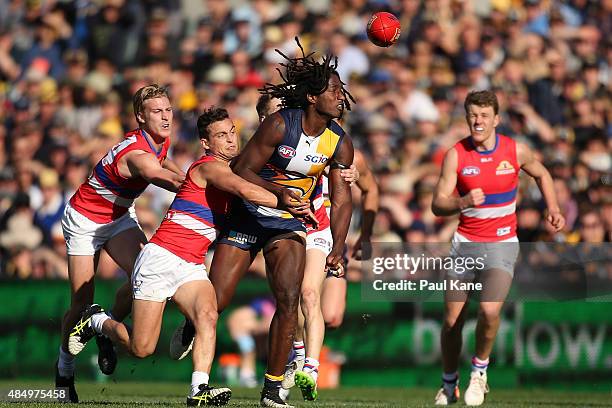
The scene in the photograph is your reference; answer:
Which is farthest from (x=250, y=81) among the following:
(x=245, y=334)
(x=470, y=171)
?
(x=470, y=171)

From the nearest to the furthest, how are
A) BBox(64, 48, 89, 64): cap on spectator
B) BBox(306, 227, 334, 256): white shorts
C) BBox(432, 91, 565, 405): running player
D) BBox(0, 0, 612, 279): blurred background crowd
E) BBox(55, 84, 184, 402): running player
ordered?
BBox(55, 84, 184, 402): running player < BBox(306, 227, 334, 256): white shorts < BBox(432, 91, 565, 405): running player < BBox(0, 0, 612, 279): blurred background crowd < BBox(64, 48, 89, 64): cap on spectator

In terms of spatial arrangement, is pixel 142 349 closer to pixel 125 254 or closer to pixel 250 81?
pixel 125 254

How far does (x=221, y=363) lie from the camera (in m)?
16.4

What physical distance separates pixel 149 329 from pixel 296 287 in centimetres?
124

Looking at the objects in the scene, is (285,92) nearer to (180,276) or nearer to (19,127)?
(180,276)

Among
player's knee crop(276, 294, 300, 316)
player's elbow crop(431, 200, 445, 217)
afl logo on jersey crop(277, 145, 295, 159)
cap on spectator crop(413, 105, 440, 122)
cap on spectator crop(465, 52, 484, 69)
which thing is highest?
cap on spectator crop(465, 52, 484, 69)

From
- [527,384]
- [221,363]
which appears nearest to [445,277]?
[527,384]

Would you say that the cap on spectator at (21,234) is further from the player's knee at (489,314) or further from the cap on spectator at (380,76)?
the player's knee at (489,314)

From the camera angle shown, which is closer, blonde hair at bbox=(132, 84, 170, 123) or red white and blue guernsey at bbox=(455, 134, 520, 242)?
blonde hair at bbox=(132, 84, 170, 123)

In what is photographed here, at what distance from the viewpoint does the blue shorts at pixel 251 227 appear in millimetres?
11133

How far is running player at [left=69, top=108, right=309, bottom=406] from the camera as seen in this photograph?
10609 mm

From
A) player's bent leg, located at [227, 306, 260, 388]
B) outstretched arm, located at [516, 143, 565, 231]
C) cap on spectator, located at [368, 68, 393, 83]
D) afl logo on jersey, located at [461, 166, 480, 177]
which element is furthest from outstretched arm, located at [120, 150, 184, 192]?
cap on spectator, located at [368, 68, 393, 83]

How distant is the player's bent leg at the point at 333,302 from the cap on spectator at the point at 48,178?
611cm

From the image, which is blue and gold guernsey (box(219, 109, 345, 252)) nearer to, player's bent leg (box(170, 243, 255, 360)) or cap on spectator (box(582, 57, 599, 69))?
player's bent leg (box(170, 243, 255, 360))
